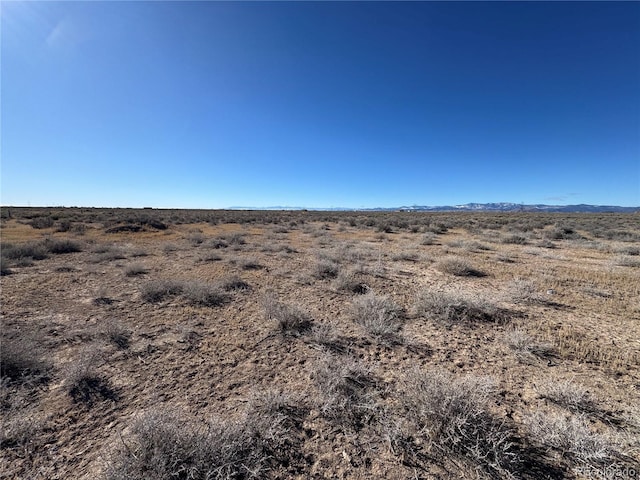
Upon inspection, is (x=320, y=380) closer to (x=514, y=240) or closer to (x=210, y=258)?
(x=210, y=258)

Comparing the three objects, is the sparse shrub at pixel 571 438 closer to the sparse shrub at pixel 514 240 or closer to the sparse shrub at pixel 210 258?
the sparse shrub at pixel 210 258

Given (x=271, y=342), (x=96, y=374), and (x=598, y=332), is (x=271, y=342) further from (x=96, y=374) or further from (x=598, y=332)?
(x=598, y=332)

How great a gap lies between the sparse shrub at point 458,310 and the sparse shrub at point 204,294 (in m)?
4.59

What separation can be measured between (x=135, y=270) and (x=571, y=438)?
419 inches

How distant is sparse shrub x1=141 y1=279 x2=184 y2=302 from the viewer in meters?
6.88

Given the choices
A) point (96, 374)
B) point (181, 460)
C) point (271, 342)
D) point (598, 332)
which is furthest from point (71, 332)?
point (598, 332)

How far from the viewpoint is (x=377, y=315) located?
5.54m

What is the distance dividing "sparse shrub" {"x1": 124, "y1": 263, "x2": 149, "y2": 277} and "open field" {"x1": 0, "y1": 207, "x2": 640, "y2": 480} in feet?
2.92

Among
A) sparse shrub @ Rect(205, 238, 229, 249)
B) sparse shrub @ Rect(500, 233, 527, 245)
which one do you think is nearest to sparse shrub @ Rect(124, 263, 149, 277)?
sparse shrub @ Rect(205, 238, 229, 249)

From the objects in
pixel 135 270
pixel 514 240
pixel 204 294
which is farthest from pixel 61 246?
pixel 514 240

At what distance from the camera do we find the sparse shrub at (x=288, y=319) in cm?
526

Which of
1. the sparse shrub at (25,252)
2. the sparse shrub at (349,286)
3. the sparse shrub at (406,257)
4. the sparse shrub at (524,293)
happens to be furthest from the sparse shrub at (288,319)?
the sparse shrub at (25,252)

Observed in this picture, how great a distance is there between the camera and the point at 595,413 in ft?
10.0

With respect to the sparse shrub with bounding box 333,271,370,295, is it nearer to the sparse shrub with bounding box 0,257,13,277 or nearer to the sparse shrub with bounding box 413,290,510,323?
the sparse shrub with bounding box 413,290,510,323
